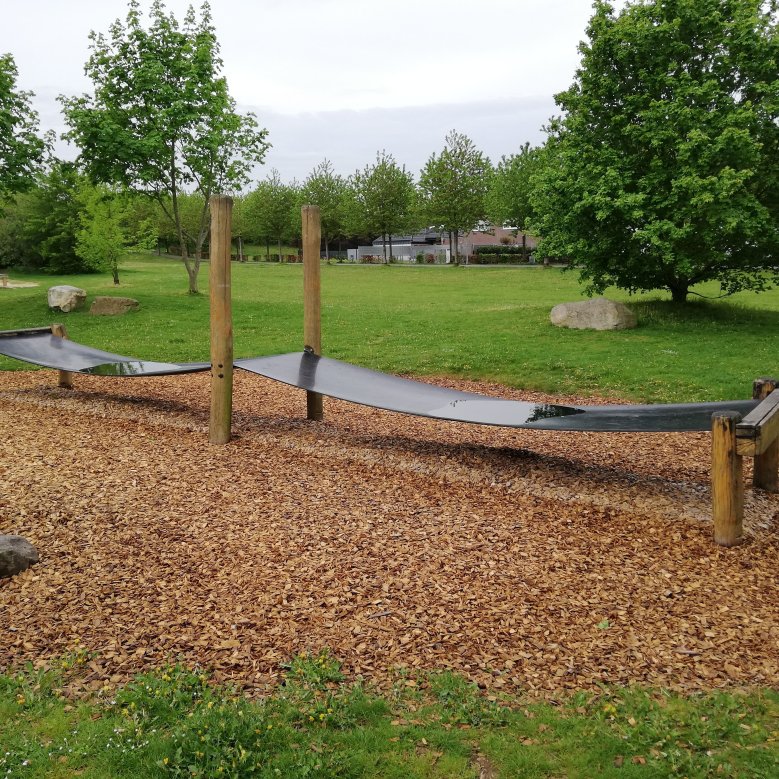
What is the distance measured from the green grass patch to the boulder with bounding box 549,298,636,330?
12.1 meters

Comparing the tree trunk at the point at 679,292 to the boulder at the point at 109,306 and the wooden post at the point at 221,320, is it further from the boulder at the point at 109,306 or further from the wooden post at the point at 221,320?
the boulder at the point at 109,306

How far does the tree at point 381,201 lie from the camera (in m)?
50.0

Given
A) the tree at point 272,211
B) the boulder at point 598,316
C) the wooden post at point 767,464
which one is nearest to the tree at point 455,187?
the tree at point 272,211

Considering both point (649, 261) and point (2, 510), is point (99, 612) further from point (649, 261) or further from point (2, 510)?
point (649, 261)

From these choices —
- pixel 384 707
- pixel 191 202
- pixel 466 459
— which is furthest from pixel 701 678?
pixel 191 202

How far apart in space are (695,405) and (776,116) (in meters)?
10.5

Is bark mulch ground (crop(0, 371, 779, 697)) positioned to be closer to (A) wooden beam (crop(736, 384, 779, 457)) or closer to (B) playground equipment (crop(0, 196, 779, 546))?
(B) playground equipment (crop(0, 196, 779, 546))

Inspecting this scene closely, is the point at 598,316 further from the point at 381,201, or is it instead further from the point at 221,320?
the point at 381,201

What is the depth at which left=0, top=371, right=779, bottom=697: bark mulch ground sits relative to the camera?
3.67 metres

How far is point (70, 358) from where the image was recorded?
30.8 ft

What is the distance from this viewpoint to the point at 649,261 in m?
14.5

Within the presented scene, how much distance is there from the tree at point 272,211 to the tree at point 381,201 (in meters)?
6.68

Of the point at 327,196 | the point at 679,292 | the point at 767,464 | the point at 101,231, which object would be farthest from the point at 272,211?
the point at 767,464

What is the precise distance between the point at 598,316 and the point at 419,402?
30.2ft
